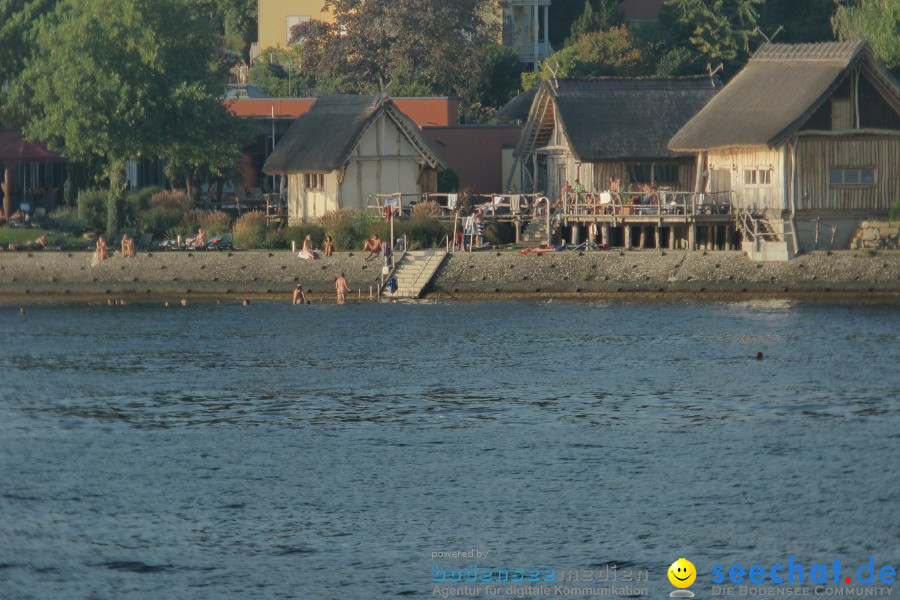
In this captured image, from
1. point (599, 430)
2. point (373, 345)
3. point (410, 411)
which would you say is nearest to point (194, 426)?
point (410, 411)

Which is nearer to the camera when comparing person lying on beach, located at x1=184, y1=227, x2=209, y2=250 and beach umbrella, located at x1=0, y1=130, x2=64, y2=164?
person lying on beach, located at x1=184, y1=227, x2=209, y2=250

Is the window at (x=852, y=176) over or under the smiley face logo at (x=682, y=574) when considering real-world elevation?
over

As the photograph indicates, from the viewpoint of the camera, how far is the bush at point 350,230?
60.9 metres

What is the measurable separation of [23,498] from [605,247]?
30.8 m

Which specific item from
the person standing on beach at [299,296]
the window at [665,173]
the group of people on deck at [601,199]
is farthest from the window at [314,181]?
the window at [665,173]

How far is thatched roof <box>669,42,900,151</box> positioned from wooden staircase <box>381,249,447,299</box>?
1007cm

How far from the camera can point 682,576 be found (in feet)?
83.2

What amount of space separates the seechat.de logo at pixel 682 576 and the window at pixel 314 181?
4219 cm

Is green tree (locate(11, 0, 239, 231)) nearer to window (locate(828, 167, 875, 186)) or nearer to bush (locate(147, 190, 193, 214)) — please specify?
bush (locate(147, 190, 193, 214))

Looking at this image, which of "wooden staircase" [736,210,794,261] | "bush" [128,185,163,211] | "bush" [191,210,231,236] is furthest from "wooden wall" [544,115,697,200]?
"bush" [128,185,163,211]

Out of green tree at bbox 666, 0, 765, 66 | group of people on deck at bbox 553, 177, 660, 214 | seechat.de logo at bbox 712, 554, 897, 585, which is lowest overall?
seechat.de logo at bbox 712, 554, 897, 585

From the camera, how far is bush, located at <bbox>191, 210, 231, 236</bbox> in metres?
64.5

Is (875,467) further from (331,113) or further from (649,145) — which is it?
(331,113)

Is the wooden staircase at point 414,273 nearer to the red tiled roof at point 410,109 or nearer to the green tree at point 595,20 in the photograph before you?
the red tiled roof at point 410,109
